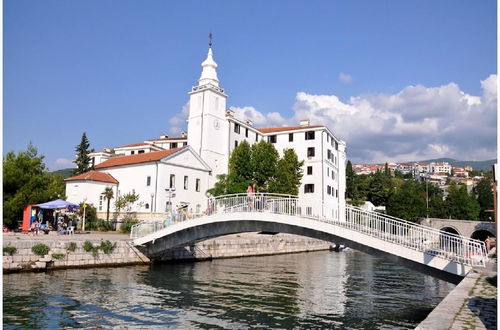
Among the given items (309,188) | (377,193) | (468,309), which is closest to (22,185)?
(468,309)

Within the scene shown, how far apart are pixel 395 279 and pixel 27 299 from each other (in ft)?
63.0

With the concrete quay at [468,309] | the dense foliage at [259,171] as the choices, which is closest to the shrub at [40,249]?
the concrete quay at [468,309]

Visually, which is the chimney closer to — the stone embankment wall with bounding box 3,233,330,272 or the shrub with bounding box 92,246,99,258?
the stone embankment wall with bounding box 3,233,330,272

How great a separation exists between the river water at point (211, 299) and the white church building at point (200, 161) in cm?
2193

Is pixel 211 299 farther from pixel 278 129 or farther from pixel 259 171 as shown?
pixel 278 129

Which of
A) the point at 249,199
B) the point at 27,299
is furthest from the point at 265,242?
the point at 27,299

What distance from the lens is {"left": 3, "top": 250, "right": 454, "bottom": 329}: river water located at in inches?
544

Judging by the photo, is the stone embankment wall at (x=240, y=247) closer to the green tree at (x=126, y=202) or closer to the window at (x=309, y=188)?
the window at (x=309, y=188)

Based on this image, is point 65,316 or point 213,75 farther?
point 213,75

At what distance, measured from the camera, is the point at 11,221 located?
3228cm

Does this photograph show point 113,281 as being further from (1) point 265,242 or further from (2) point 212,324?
(1) point 265,242

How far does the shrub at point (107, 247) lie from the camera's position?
25.1 m

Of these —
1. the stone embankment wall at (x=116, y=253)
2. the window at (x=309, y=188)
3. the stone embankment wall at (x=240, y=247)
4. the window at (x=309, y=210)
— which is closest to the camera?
the window at (x=309, y=210)

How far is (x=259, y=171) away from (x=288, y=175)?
12.7ft
